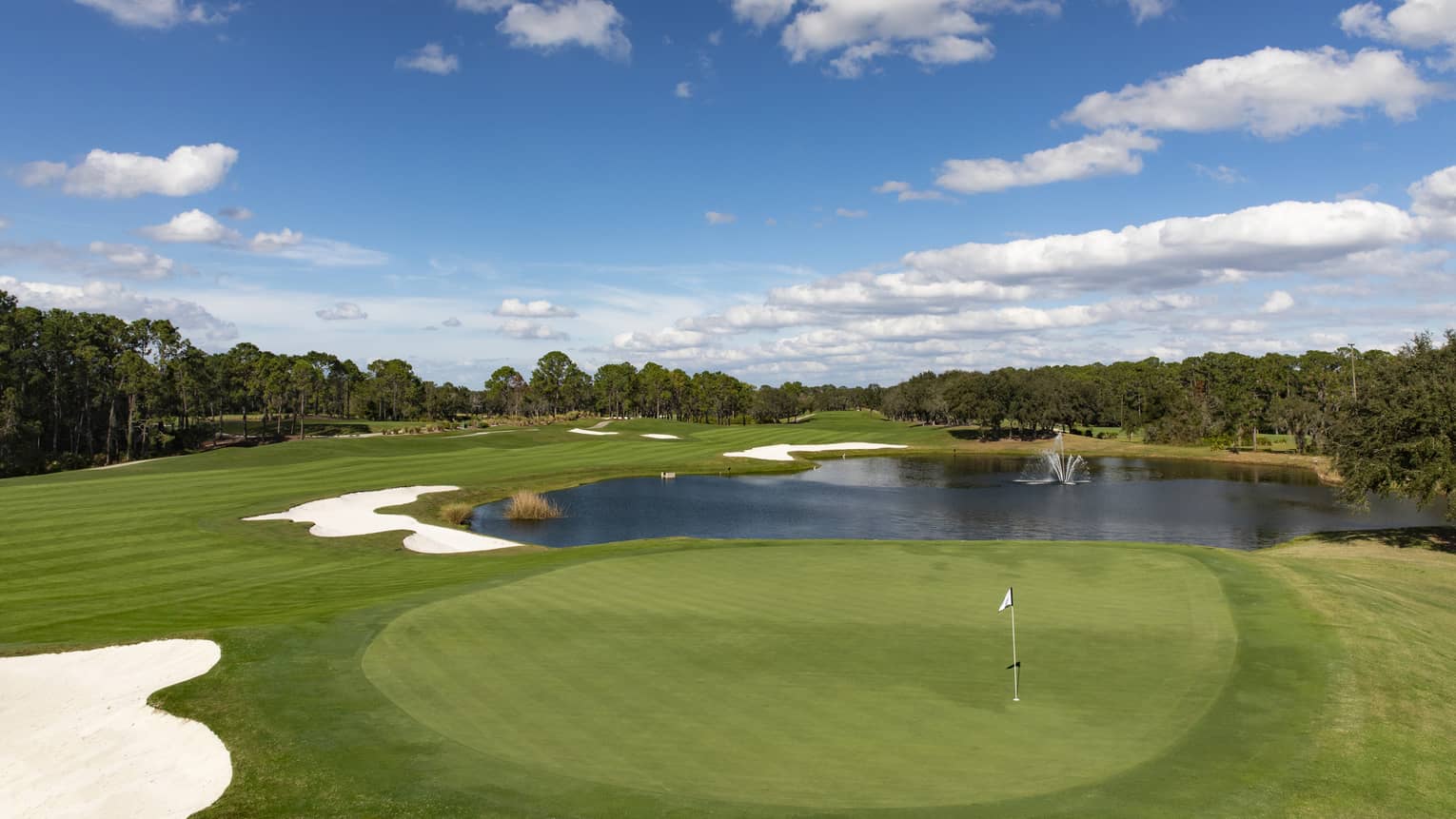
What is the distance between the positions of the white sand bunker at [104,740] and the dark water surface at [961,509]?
25907 millimetres

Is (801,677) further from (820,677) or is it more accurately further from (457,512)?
(457,512)

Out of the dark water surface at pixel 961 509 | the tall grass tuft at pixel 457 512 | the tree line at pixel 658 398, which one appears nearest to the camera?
the tree line at pixel 658 398

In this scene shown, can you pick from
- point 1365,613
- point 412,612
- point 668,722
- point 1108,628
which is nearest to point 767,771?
point 668,722

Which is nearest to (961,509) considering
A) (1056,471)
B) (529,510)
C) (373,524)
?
(1056,471)

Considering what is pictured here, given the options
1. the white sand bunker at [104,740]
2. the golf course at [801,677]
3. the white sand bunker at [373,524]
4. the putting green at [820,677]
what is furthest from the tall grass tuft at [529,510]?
the white sand bunker at [104,740]

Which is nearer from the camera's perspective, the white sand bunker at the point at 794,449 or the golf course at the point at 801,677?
the golf course at the point at 801,677

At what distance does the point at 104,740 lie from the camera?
10.8m

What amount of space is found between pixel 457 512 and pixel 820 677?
124 ft

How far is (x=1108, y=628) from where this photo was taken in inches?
617

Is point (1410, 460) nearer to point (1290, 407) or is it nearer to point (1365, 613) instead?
point (1365, 613)

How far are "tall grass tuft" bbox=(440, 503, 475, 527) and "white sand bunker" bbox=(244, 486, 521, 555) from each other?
8.73 ft

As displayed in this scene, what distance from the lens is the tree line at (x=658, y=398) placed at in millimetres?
30234

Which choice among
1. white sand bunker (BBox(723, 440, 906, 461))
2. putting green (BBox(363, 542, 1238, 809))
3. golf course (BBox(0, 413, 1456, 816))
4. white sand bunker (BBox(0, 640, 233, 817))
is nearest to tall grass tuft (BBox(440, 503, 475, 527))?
golf course (BBox(0, 413, 1456, 816))

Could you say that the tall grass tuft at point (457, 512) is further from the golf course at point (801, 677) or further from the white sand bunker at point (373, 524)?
the golf course at point (801, 677)
